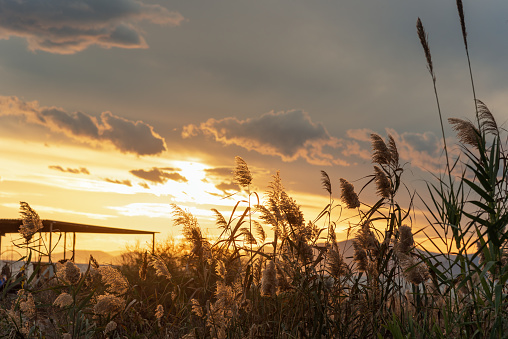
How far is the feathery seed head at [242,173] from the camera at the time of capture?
168 inches

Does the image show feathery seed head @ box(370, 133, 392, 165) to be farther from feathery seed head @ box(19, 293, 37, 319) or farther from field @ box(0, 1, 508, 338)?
feathery seed head @ box(19, 293, 37, 319)

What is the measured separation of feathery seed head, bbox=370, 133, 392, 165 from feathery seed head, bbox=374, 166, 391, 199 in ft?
0.30

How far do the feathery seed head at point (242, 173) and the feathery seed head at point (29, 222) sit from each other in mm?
1591

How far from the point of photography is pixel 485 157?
139 inches

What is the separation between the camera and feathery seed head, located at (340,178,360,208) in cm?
418

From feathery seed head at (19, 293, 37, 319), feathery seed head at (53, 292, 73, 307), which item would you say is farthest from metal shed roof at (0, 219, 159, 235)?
feathery seed head at (53, 292, 73, 307)

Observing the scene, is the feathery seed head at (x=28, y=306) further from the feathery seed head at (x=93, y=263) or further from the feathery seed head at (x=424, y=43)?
the feathery seed head at (x=424, y=43)

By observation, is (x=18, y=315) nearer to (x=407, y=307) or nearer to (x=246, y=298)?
(x=246, y=298)

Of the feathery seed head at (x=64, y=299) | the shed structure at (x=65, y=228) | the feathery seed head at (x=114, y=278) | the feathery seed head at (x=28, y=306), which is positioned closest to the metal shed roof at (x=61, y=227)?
the shed structure at (x=65, y=228)

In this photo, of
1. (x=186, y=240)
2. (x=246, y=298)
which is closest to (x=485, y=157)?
(x=246, y=298)

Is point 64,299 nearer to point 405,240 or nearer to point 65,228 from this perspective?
point 405,240

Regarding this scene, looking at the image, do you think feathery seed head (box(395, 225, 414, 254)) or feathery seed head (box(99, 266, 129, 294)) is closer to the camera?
feathery seed head (box(395, 225, 414, 254))

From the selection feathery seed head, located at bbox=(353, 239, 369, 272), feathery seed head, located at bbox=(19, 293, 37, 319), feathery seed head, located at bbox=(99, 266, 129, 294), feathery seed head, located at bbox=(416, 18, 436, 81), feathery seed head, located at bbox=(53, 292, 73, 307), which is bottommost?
feathery seed head, located at bbox=(19, 293, 37, 319)

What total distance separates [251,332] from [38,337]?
5.81 feet
